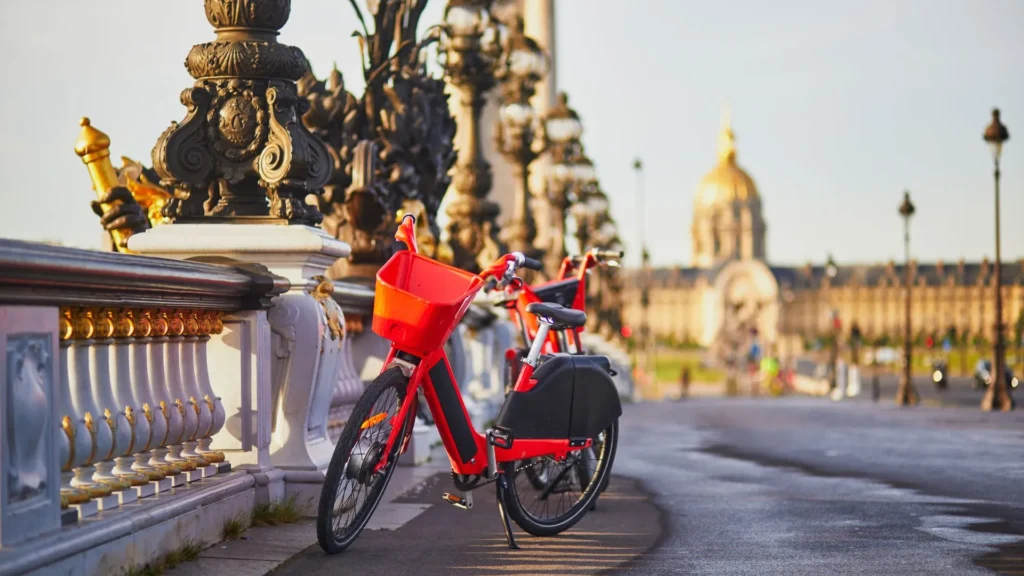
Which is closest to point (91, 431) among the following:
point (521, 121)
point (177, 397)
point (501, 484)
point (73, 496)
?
point (73, 496)

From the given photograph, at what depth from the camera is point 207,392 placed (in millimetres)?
6941

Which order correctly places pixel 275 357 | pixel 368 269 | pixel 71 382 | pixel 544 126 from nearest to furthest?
pixel 71 382, pixel 275 357, pixel 368 269, pixel 544 126

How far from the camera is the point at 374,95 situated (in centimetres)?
1387

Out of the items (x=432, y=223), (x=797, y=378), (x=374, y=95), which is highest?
(x=374, y=95)

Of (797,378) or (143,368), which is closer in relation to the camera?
(143,368)

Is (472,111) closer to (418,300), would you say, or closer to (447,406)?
(447,406)

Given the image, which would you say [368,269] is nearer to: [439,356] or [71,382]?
[439,356]

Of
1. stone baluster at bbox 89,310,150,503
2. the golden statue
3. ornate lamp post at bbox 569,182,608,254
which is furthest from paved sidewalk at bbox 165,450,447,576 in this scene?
ornate lamp post at bbox 569,182,608,254

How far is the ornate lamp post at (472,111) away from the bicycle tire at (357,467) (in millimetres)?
9887

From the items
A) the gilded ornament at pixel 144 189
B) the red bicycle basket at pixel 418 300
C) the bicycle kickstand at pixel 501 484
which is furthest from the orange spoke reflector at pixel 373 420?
the gilded ornament at pixel 144 189

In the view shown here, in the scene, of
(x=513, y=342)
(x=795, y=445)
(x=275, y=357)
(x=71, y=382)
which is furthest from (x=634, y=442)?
(x=71, y=382)

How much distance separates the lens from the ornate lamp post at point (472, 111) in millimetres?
16438

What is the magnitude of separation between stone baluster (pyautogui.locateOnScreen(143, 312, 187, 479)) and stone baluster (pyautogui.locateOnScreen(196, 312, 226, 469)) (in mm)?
369

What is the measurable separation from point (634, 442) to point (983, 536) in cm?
815
